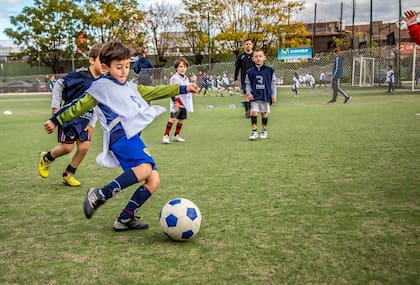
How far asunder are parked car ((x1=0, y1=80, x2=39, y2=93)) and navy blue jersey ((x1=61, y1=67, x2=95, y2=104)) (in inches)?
1950

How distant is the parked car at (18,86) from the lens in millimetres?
53388

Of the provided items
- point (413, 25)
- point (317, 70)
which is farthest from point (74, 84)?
Answer: point (317, 70)

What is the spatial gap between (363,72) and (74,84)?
31169 millimetres

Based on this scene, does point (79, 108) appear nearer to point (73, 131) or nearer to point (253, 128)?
point (73, 131)

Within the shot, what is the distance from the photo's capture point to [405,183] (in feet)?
18.7

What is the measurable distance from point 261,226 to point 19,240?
1.97 metres

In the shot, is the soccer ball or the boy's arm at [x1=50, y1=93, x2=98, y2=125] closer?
the soccer ball

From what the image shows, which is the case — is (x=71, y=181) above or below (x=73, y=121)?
below

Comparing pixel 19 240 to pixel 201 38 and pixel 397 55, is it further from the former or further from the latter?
pixel 201 38

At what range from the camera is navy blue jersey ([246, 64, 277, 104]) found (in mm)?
10805

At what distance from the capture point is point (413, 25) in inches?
226

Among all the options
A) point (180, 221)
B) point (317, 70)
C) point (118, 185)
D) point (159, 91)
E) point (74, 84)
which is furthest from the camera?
point (317, 70)

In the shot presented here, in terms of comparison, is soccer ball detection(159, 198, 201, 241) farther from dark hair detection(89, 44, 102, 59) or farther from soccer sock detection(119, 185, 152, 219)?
dark hair detection(89, 44, 102, 59)

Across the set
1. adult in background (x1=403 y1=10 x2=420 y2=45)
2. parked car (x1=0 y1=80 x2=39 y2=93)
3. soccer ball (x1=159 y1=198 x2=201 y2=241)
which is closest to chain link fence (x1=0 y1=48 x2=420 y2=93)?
parked car (x1=0 y1=80 x2=39 y2=93)
